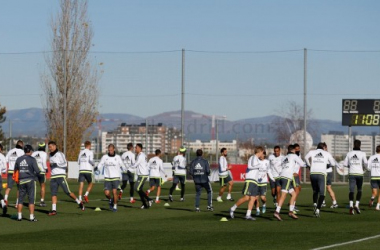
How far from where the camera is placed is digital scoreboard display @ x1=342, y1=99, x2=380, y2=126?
57656 millimetres

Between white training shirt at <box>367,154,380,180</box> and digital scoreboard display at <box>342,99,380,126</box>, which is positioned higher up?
digital scoreboard display at <box>342,99,380,126</box>

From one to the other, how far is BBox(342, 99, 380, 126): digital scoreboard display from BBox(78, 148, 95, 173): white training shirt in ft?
88.5

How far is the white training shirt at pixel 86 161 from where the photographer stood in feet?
112

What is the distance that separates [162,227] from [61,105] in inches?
1879

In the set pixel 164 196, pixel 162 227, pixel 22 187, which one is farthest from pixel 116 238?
pixel 164 196

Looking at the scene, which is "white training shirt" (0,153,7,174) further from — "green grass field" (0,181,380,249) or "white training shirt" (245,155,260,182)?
"white training shirt" (245,155,260,182)

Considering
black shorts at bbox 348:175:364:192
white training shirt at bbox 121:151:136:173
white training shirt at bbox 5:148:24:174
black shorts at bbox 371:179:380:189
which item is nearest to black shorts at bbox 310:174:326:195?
black shorts at bbox 348:175:364:192

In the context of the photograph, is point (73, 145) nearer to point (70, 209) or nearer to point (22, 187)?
point (70, 209)

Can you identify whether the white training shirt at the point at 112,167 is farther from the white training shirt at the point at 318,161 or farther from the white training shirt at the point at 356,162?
the white training shirt at the point at 356,162

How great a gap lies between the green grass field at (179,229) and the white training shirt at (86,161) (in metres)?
2.17

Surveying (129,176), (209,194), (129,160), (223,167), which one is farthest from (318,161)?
(129,176)

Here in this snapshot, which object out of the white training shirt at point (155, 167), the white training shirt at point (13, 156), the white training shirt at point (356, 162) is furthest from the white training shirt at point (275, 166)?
the white training shirt at point (13, 156)

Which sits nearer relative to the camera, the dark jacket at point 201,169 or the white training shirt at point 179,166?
the dark jacket at point 201,169

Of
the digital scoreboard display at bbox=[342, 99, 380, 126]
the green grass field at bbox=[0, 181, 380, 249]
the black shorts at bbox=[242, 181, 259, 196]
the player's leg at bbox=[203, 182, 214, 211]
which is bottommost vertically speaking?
the green grass field at bbox=[0, 181, 380, 249]
